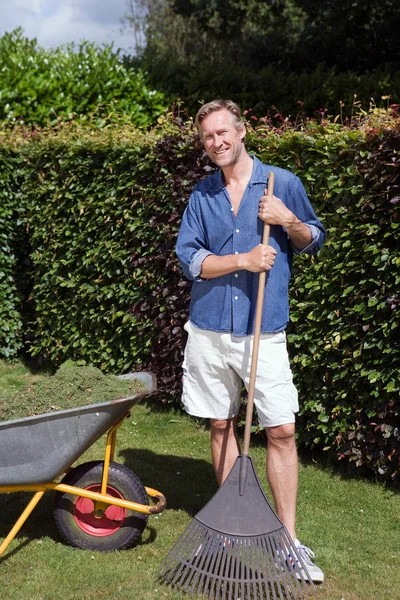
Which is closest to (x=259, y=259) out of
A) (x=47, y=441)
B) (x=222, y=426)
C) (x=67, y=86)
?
(x=222, y=426)

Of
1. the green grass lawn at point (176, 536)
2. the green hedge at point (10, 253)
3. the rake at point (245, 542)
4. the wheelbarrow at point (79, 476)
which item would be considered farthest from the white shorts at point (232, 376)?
the green hedge at point (10, 253)

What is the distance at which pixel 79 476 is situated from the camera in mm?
3438

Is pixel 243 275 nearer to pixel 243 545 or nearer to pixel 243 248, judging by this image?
pixel 243 248

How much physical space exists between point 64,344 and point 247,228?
11.4 ft

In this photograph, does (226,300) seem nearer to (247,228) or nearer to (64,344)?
(247,228)

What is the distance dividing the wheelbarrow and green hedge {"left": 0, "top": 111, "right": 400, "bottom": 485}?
130cm

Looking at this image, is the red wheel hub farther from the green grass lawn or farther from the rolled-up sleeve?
the rolled-up sleeve

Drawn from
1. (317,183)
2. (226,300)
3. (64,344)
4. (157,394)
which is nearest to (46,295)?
(64,344)

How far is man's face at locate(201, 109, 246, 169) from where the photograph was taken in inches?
124

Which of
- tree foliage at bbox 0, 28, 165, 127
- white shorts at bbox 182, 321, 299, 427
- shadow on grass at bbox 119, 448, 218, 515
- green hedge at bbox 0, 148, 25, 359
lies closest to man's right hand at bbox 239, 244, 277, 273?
white shorts at bbox 182, 321, 299, 427

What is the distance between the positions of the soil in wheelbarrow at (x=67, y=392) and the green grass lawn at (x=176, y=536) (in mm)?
42

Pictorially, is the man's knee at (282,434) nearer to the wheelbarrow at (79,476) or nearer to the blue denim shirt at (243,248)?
the blue denim shirt at (243,248)

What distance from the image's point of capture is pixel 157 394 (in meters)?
5.56

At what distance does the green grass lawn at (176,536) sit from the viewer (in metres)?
3.18
